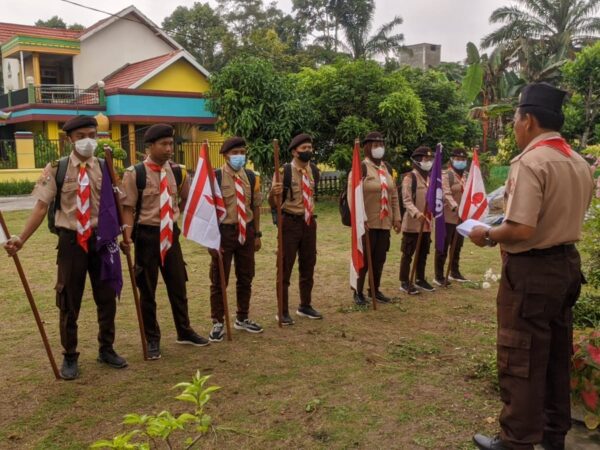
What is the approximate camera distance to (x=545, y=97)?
315 cm

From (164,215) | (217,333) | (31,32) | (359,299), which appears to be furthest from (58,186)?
A: (31,32)

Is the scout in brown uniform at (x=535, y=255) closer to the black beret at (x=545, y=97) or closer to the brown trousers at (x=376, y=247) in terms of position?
the black beret at (x=545, y=97)

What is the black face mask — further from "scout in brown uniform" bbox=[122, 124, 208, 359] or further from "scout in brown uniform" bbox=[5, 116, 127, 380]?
"scout in brown uniform" bbox=[5, 116, 127, 380]

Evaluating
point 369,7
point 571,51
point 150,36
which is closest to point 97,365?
point 150,36

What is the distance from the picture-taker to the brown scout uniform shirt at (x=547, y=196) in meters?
3.00

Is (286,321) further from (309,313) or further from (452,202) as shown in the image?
(452,202)

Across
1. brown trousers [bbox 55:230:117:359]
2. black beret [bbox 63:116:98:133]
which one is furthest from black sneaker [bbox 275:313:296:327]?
black beret [bbox 63:116:98:133]

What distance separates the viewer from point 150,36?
28188 mm

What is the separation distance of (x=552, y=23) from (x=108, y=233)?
32.1 meters

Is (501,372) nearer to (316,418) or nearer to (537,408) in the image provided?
(537,408)

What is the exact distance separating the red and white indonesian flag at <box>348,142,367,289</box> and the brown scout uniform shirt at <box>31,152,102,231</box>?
9.22 ft

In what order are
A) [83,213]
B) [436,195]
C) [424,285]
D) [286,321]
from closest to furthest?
[83,213] < [286,321] < [436,195] < [424,285]

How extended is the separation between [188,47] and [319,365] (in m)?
33.7

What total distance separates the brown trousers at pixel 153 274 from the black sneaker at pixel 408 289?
3.15 metres
